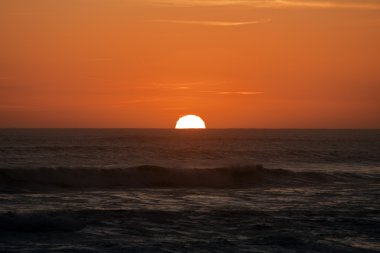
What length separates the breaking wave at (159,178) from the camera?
1411 inches

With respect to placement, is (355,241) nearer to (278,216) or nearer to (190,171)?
(278,216)

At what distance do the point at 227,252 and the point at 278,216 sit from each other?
6118 millimetres

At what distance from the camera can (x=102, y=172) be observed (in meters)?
39.6

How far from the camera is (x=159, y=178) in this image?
39.2 m

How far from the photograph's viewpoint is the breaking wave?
3584 cm

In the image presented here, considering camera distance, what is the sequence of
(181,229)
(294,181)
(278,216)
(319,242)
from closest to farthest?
(319,242), (181,229), (278,216), (294,181)

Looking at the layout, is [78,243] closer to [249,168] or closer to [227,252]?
[227,252]

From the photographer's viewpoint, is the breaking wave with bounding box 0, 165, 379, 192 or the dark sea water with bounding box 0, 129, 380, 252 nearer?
the dark sea water with bounding box 0, 129, 380, 252

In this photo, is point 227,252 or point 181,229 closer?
point 227,252

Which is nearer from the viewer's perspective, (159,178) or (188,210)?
(188,210)

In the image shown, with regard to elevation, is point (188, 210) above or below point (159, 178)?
below

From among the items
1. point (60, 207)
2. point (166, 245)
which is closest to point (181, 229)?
point (166, 245)

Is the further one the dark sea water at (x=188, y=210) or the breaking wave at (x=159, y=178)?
the breaking wave at (x=159, y=178)

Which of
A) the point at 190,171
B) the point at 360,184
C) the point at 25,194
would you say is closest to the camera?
the point at 25,194
